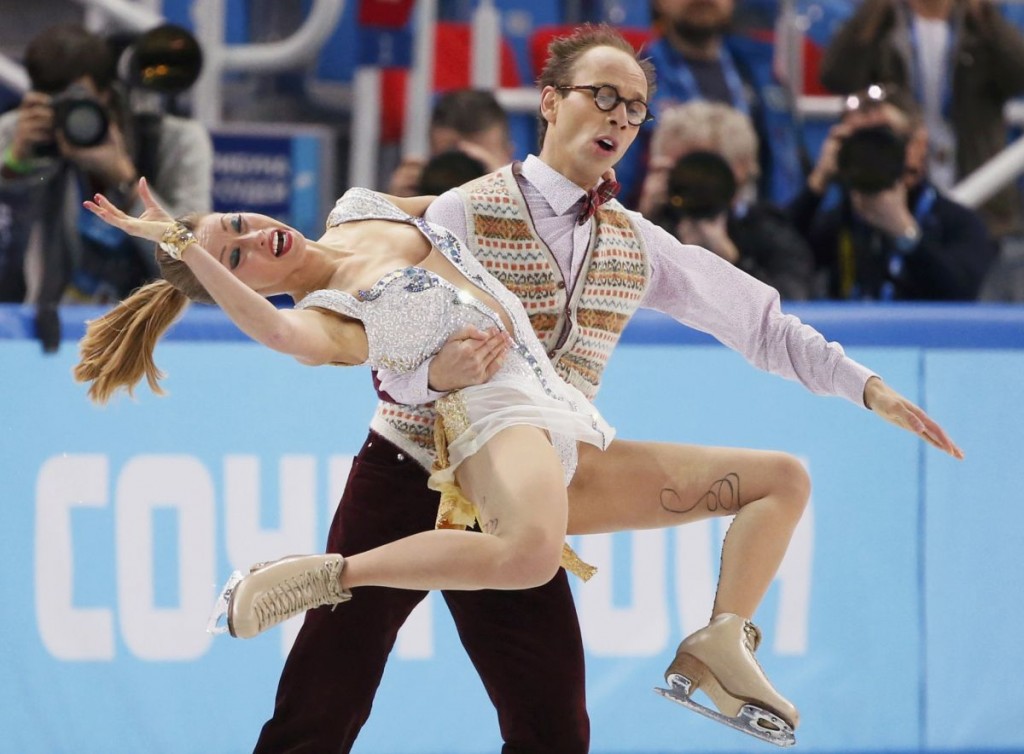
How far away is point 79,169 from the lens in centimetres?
500

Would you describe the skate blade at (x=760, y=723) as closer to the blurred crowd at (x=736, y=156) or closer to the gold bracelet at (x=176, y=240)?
the gold bracelet at (x=176, y=240)

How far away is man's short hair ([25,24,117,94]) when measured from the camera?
5.08 m

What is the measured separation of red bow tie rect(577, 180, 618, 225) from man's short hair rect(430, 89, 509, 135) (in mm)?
1791

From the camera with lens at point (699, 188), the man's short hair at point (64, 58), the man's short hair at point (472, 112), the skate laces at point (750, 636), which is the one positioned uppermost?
the man's short hair at point (64, 58)

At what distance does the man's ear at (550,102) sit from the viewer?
3.64 meters

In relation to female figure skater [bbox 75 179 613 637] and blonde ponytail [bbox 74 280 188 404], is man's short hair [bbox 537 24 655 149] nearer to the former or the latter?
female figure skater [bbox 75 179 613 637]

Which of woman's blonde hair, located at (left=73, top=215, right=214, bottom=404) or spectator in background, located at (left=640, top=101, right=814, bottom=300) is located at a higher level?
spectator in background, located at (left=640, top=101, right=814, bottom=300)

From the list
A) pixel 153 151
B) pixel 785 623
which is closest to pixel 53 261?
pixel 153 151

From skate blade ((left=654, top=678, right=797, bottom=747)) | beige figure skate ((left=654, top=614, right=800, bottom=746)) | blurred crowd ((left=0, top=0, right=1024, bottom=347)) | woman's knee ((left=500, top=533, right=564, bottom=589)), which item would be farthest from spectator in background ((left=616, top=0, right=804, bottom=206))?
woman's knee ((left=500, top=533, right=564, bottom=589))

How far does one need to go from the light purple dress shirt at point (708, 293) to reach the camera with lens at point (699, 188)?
1.48m

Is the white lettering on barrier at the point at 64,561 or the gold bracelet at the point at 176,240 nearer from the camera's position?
the gold bracelet at the point at 176,240

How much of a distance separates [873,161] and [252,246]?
282cm

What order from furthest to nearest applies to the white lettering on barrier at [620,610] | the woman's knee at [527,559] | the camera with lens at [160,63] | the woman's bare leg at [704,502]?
the camera with lens at [160,63] < the white lettering on barrier at [620,610] < the woman's bare leg at [704,502] < the woman's knee at [527,559]

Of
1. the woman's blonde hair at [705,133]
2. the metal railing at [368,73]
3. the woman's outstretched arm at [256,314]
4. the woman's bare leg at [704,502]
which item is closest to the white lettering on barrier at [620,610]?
the woman's bare leg at [704,502]
